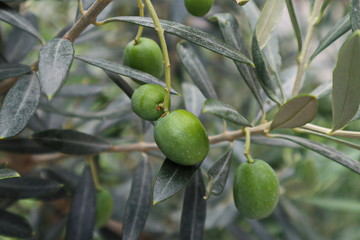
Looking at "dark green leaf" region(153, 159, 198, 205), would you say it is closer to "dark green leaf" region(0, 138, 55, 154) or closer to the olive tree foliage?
the olive tree foliage

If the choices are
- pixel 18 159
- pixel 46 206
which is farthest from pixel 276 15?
pixel 46 206

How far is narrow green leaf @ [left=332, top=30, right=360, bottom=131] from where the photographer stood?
64cm

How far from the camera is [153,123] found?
886mm

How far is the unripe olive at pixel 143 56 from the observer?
0.87m

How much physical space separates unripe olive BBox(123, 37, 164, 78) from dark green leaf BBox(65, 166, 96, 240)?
0.38 meters

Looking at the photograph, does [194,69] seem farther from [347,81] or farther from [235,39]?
[347,81]

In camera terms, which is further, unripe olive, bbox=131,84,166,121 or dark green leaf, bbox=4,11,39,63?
dark green leaf, bbox=4,11,39,63

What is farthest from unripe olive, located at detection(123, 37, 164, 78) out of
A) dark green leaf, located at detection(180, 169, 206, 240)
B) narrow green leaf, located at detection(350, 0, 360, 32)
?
narrow green leaf, located at detection(350, 0, 360, 32)

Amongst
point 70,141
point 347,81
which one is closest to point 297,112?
point 347,81

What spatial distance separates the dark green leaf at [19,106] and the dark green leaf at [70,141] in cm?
17

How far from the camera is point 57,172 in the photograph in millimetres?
1225

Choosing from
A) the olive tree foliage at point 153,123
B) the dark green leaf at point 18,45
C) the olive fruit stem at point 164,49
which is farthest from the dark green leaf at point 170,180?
the dark green leaf at point 18,45

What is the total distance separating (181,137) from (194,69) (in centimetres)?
37

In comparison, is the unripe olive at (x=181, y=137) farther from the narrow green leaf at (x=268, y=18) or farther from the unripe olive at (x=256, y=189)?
the narrow green leaf at (x=268, y=18)
